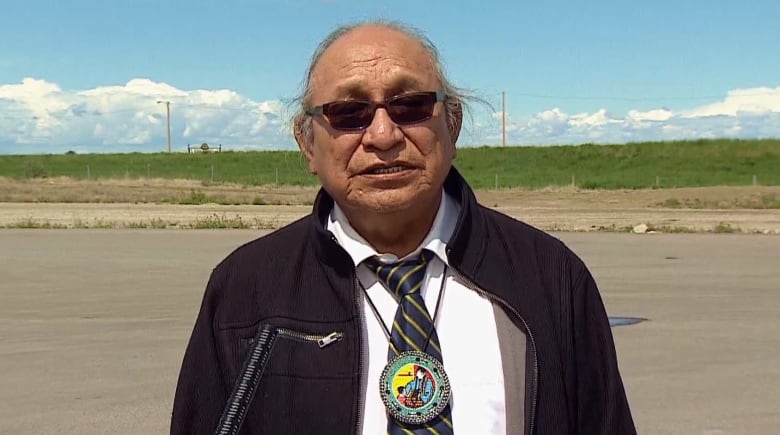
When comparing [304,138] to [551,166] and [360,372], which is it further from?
[551,166]

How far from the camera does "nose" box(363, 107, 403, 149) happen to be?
260cm

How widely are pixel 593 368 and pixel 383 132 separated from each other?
78 centimetres

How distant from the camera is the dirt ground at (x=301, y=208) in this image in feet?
94.3

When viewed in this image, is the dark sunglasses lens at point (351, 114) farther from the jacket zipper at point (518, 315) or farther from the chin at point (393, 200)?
the jacket zipper at point (518, 315)

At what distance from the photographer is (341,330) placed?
2525 mm

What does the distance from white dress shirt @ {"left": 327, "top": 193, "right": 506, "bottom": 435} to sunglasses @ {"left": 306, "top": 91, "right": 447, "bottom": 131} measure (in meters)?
0.30

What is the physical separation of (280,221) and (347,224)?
2775 centimetres

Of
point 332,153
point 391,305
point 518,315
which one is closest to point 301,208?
point 332,153

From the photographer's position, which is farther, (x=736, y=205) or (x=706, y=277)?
(x=736, y=205)

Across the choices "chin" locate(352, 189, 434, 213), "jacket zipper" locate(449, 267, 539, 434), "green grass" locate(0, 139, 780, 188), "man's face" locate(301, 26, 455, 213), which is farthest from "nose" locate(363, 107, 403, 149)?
"green grass" locate(0, 139, 780, 188)

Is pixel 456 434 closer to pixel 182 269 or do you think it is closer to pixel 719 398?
pixel 719 398

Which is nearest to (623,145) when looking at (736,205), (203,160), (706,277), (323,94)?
(203,160)

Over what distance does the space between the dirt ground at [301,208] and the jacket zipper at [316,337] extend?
24.5 metres

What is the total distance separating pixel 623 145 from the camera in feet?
279
